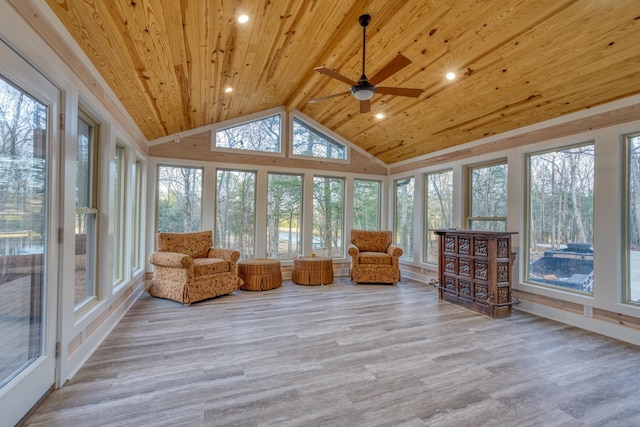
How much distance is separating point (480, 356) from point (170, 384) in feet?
8.21

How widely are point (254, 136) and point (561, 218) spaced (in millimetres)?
4929

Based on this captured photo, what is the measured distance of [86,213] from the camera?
2725 mm

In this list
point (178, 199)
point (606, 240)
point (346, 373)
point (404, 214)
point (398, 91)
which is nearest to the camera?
point (346, 373)

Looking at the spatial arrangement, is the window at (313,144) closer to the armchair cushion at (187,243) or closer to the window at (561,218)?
the armchair cushion at (187,243)

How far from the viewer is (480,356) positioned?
264 centimetres

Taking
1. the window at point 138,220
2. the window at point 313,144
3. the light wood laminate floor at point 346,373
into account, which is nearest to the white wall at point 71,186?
the light wood laminate floor at point 346,373

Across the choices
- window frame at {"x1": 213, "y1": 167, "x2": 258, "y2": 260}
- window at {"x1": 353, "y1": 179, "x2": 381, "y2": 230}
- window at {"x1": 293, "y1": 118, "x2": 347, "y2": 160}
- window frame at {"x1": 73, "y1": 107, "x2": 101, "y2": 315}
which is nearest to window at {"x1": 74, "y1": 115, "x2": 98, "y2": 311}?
window frame at {"x1": 73, "y1": 107, "x2": 101, "y2": 315}

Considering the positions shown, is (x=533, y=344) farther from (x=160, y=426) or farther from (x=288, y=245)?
(x=288, y=245)

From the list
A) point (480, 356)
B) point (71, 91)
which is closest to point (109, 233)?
point (71, 91)

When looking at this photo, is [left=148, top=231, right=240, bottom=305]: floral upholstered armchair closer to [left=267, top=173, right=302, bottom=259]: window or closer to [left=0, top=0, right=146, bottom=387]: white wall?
[left=0, top=0, right=146, bottom=387]: white wall

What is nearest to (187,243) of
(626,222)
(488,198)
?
(488,198)

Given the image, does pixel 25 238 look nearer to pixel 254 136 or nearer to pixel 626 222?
pixel 254 136

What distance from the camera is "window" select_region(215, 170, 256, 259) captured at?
5.56 meters

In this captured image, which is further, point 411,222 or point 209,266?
point 411,222
